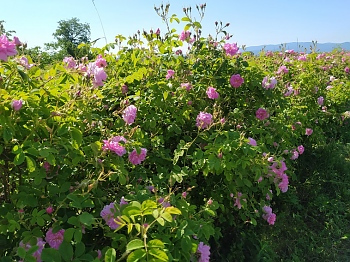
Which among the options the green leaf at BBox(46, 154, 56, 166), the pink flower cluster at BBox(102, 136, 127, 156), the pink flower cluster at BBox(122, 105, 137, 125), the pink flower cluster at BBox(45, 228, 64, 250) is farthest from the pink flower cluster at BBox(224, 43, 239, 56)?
the pink flower cluster at BBox(45, 228, 64, 250)

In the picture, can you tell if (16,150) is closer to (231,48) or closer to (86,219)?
(86,219)

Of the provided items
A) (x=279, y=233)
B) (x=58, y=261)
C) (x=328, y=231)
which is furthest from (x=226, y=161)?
(x=328, y=231)

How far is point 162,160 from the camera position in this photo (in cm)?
195

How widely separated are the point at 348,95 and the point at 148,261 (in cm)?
436

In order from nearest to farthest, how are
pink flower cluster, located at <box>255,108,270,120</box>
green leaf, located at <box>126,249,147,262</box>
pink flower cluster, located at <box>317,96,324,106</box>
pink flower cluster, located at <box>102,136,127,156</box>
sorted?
green leaf, located at <box>126,249,147,262</box>, pink flower cluster, located at <box>102,136,127,156</box>, pink flower cluster, located at <box>255,108,270,120</box>, pink flower cluster, located at <box>317,96,324,106</box>

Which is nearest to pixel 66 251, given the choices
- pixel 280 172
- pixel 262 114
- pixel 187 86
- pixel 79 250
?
pixel 79 250

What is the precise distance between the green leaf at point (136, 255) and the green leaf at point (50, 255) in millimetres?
246

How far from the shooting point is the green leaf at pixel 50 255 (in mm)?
1076

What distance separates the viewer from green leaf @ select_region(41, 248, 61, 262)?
1.08m

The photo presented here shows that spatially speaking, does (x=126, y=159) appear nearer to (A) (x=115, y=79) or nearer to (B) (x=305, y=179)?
(A) (x=115, y=79)

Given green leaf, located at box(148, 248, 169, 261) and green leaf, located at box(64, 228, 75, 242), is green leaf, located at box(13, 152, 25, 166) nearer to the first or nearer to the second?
green leaf, located at box(64, 228, 75, 242)

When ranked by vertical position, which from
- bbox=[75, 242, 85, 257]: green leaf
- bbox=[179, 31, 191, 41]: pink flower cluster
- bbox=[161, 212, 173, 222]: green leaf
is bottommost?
bbox=[75, 242, 85, 257]: green leaf

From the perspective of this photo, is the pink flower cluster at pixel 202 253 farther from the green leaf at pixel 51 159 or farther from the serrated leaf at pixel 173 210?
the green leaf at pixel 51 159

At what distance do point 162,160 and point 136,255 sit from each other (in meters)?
0.97
